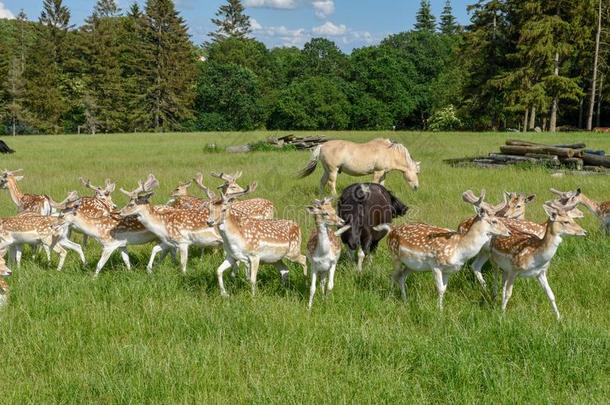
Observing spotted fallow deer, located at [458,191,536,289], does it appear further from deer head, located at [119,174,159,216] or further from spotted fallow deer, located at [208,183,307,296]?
deer head, located at [119,174,159,216]

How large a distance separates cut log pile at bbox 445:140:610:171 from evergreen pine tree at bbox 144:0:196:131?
45900 mm

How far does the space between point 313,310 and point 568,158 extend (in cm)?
1336

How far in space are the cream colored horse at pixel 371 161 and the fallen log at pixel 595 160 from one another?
235 inches

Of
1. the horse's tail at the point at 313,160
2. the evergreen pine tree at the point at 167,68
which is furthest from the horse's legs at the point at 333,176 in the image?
the evergreen pine tree at the point at 167,68

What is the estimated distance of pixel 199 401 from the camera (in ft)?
14.5

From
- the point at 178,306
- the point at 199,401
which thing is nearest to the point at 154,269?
the point at 178,306

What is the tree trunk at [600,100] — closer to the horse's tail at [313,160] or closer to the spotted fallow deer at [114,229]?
the horse's tail at [313,160]

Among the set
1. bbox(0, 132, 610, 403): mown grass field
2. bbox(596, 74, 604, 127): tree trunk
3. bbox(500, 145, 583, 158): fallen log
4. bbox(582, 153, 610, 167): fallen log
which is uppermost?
bbox(596, 74, 604, 127): tree trunk

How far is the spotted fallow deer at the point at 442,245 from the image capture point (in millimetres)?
6062

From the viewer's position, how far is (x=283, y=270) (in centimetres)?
757

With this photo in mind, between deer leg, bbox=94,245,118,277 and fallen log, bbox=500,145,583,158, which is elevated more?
fallen log, bbox=500,145,583,158

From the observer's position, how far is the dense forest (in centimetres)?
4738

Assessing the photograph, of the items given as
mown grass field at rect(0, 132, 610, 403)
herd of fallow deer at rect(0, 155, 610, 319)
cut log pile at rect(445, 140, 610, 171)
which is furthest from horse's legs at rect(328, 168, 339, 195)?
cut log pile at rect(445, 140, 610, 171)

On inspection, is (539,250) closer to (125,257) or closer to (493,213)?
(493,213)
